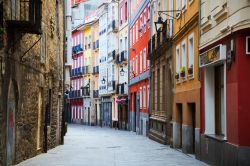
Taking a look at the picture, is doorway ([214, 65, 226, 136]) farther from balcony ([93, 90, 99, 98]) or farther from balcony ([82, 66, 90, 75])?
balcony ([82, 66, 90, 75])

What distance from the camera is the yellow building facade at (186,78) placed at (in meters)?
23.0

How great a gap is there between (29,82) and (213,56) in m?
6.81

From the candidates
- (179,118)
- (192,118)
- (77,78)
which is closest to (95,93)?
(77,78)

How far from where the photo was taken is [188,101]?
80.8 feet

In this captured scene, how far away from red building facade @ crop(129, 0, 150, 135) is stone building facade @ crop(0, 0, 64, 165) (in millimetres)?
13340

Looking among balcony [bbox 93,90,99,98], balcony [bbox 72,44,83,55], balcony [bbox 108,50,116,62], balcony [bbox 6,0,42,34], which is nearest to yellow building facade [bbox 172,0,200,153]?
balcony [bbox 6,0,42,34]

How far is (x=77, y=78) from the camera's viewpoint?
8969cm

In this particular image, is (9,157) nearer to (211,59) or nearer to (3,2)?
(3,2)

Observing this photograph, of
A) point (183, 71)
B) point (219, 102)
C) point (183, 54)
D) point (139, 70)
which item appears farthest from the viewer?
point (139, 70)

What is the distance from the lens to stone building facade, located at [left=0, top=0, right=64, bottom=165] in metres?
16.4

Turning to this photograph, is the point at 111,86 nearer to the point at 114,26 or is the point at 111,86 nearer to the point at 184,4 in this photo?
the point at 114,26

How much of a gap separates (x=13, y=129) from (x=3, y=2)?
4.32m

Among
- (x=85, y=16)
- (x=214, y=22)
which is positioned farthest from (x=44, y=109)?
(x=85, y=16)

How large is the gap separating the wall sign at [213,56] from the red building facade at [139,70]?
72.6 ft
